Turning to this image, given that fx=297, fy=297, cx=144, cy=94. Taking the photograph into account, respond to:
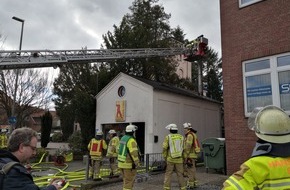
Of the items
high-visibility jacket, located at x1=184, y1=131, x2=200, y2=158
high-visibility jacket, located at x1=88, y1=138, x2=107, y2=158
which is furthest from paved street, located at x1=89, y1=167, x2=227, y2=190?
high-visibility jacket, located at x1=88, y1=138, x2=107, y2=158

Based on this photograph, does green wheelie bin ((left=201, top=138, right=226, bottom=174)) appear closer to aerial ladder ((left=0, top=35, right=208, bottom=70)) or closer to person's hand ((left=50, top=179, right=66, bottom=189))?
aerial ladder ((left=0, top=35, right=208, bottom=70))

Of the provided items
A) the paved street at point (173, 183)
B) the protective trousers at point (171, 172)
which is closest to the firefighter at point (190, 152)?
the paved street at point (173, 183)

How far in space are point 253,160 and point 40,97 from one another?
24.6 meters

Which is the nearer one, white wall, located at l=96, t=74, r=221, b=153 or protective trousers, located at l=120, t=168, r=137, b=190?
protective trousers, located at l=120, t=168, r=137, b=190

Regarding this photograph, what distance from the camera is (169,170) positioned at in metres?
9.32

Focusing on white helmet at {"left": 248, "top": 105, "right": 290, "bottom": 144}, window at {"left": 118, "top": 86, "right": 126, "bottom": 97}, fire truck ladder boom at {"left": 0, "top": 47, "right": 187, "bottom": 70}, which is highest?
fire truck ladder boom at {"left": 0, "top": 47, "right": 187, "bottom": 70}

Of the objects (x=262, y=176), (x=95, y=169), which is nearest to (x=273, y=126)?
(x=262, y=176)

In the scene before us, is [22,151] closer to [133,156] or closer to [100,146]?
[133,156]

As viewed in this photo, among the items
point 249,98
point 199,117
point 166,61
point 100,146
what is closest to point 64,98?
point 166,61

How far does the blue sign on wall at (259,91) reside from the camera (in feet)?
34.2

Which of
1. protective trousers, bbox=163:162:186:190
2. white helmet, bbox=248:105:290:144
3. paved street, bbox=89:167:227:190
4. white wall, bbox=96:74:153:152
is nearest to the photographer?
Answer: white helmet, bbox=248:105:290:144

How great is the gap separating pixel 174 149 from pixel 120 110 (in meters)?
10.7

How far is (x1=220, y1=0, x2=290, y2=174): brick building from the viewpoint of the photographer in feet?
33.5

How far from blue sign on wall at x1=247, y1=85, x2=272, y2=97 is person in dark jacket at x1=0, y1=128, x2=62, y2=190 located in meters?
9.11
